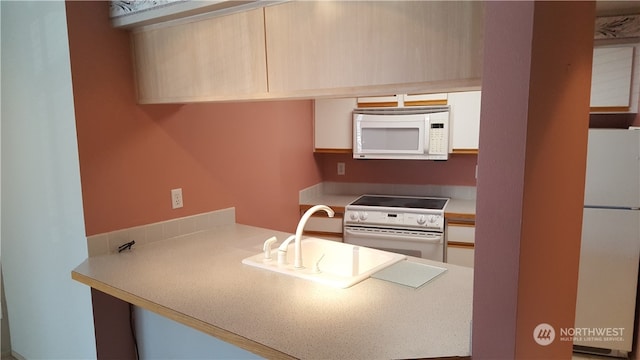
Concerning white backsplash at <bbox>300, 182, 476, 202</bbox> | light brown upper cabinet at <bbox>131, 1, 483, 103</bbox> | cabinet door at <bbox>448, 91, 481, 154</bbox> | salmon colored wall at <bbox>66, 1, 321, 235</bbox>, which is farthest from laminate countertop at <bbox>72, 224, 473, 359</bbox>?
white backsplash at <bbox>300, 182, 476, 202</bbox>

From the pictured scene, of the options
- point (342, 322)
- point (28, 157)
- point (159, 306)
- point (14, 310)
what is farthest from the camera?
point (14, 310)

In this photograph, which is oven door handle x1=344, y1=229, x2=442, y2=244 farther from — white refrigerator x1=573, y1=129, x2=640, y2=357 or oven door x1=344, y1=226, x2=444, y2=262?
white refrigerator x1=573, y1=129, x2=640, y2=357

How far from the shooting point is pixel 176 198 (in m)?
2.32

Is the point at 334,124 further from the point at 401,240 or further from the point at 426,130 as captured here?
the point at 401,240

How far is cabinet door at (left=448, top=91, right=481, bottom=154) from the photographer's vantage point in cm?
332

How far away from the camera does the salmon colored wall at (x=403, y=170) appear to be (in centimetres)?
373

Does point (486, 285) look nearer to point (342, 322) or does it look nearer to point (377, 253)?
point (342, 322)

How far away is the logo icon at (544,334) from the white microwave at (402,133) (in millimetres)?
2424

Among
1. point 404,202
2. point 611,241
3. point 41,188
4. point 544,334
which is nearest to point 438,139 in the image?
point 404,202

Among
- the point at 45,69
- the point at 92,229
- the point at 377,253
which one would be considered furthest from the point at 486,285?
the point at 45,69

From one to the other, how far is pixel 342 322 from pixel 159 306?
2.13 feet

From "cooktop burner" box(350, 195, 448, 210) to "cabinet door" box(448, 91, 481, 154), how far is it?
1.52 ft

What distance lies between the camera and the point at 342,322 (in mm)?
1277

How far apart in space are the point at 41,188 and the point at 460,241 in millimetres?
2745
